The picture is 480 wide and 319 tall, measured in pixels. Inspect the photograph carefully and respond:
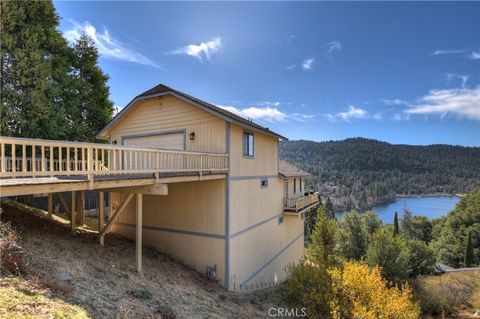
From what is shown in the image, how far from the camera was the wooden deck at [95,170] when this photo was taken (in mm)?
4742

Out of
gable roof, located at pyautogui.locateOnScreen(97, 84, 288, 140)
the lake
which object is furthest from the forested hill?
gable roof, located at pyautogui.locateOnScreen(97, 84, 288, 140)

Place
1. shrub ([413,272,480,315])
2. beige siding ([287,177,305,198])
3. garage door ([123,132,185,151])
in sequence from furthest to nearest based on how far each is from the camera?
beige siding ([287,177,305,198]), shrub ([413,272,480,315]), garage door ([123,132,185,151])

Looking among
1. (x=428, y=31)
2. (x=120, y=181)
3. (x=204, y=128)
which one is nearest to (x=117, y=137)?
(x=204, y=128)

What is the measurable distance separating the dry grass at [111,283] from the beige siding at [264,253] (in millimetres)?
1099

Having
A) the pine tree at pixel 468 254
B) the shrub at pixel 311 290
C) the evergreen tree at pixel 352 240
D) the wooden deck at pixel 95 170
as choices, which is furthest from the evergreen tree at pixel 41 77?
the pine tree at pixel 468 254

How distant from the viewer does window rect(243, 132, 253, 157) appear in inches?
477

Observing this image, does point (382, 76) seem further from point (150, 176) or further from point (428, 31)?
point (150, 176)

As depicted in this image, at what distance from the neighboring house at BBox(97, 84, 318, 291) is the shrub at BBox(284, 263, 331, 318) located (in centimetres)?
249

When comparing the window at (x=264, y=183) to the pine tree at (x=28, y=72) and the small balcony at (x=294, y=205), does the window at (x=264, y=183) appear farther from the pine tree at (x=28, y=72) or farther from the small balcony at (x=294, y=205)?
the pine tree at (x=28, y=72)

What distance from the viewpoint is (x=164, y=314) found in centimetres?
557

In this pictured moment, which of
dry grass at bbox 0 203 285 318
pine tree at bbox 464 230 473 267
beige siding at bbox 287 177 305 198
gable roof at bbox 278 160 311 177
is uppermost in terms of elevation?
gable roof at bbox 278 160 311 177

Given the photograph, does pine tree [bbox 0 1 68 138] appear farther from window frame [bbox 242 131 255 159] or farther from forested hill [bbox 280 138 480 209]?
forested hill [bbox 280 138 480 209]

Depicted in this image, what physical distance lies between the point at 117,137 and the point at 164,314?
10.5m

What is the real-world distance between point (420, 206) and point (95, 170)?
13931cm
